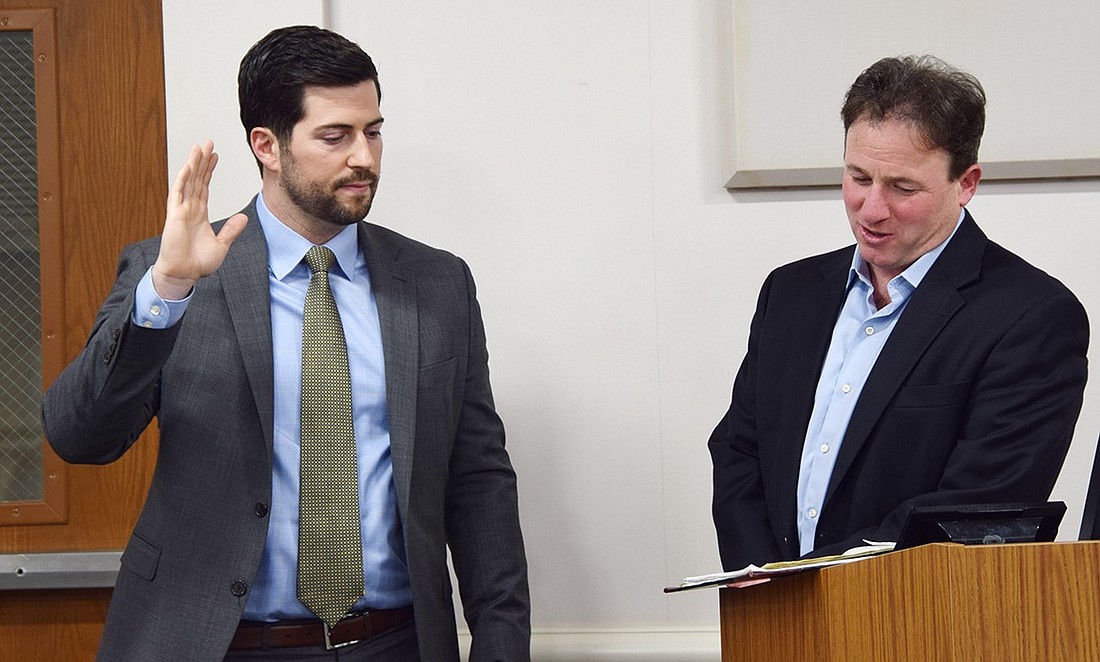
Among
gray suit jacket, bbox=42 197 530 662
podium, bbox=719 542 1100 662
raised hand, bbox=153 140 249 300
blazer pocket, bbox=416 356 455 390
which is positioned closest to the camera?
podium, bbox=719 542 1100 662

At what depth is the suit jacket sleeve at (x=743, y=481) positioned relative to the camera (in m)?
2.03

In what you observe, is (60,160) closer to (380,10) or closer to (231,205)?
(231,205)

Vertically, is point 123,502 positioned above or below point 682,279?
below

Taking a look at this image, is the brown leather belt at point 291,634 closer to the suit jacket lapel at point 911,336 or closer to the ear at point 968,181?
the suit jacket lapel at point 911,336

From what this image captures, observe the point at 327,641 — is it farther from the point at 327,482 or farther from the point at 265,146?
the point at 265,146

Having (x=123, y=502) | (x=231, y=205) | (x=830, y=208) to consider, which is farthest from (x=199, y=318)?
(x=830, y=208)

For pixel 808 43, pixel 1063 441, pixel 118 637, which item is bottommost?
pixel 118 637

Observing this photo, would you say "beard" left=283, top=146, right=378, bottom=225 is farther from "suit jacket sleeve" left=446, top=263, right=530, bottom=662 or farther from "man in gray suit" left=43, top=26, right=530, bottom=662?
"suit jacket sleeve" left=446, top=263, right=530, bottom=662

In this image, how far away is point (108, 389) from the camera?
1.79 m

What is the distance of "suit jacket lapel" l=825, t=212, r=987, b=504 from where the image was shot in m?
1.92

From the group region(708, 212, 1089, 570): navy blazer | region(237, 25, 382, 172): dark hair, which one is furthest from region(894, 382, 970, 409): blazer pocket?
region(237, 25, 382, 172): dark hair

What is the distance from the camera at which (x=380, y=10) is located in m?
2.73

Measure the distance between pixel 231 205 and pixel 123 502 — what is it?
2.31 feet

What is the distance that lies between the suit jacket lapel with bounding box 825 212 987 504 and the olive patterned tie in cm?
76
